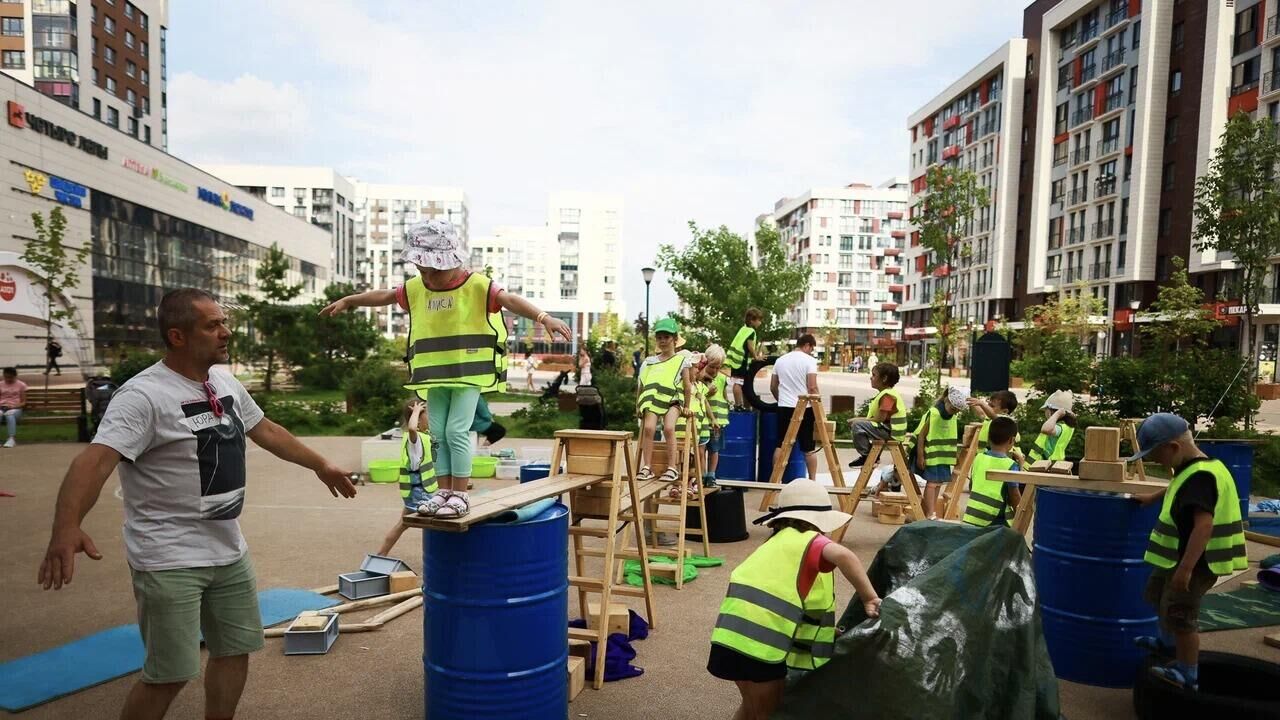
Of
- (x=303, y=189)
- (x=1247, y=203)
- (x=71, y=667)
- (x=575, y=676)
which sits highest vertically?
(x=303, y=189)

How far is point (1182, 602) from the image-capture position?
4.40 m

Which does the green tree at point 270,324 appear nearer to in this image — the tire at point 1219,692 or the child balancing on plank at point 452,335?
the child balancing on plank at point 452,335

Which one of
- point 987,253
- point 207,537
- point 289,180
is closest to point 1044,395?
point 207,537

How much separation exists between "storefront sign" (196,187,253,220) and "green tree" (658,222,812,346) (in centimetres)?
3348

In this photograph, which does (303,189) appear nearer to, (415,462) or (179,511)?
(415,462)

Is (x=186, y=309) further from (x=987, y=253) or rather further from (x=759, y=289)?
(x=987, y=253)

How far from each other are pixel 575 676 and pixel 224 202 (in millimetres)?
59488

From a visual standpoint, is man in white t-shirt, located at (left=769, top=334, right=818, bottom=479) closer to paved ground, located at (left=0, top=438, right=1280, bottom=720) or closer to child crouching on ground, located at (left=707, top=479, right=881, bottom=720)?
paved ground, located at (left=0, top=438, right=1280, bottom=720)

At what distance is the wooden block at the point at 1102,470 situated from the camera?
A: 16.3 feet

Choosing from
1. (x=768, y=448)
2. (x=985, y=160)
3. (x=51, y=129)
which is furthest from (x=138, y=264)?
(x=985, y=160)

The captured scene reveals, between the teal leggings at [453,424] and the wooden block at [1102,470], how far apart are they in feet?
12.3

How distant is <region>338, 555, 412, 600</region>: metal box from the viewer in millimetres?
6773

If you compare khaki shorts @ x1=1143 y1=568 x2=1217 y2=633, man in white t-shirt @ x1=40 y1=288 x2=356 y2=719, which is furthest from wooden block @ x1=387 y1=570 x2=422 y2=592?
khaki shorts @ x1=1143 y1=568 x2=1217 y2=633

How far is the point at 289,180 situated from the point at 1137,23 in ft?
326
